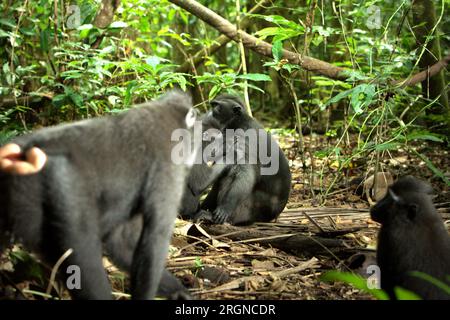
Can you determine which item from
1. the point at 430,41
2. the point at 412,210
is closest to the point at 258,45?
the point at 430,41

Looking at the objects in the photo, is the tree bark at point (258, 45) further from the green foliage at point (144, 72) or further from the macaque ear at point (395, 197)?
the macaque ear at point (395, 197)

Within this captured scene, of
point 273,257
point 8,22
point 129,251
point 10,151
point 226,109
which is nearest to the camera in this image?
point 10,151

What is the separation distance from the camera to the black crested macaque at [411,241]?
11.8 ft

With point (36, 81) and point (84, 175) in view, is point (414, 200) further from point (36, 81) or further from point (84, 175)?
point (36, 81)

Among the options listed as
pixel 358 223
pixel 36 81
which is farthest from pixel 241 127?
pixel 36 81

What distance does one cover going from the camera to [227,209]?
6246 mm

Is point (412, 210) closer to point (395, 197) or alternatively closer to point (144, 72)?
point (395, 197)

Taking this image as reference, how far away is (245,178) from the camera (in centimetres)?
640

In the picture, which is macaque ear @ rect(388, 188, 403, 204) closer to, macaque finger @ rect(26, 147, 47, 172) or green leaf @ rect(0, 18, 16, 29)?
macaque finger @ rect(26, 147, 47, 172)

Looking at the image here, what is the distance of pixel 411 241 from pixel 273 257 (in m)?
1.46

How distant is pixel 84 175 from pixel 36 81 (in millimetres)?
6698

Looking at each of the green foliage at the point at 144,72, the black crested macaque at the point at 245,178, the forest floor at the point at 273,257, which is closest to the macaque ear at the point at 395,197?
the forest floor at the point at 273,257

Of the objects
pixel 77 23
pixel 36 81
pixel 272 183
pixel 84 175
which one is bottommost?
pixel 272 183

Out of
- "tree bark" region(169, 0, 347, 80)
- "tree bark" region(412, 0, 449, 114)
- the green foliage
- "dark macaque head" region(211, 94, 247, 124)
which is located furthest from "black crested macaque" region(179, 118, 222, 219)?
Result: "tree bark" region(412, 0, 449, 114)
